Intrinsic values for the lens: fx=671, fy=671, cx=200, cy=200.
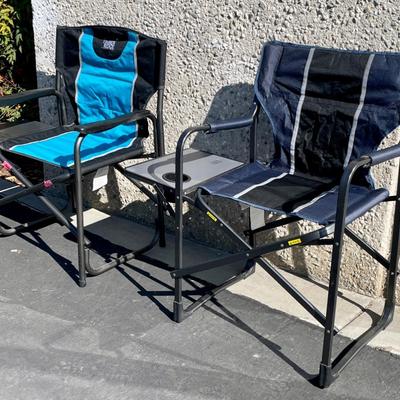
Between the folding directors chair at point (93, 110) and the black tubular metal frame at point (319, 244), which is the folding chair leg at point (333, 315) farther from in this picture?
the folding directors chair at point (93, 110)

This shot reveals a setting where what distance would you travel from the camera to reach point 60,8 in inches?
157

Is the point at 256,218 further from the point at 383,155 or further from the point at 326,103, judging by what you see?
the point at 383,155

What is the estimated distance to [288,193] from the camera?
274cm

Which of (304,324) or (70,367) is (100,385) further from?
(304,324)

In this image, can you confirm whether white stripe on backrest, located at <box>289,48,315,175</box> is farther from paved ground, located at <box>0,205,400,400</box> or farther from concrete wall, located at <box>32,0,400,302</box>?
paved ground, located at <box>0,205,400,400</box>

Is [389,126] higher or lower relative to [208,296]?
higher

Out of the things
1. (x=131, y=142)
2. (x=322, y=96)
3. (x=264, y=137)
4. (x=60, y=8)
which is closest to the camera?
(x=322, y=96)

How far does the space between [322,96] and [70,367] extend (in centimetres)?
156

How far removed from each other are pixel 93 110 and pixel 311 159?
1414 mm

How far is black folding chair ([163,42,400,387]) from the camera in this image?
2.57m

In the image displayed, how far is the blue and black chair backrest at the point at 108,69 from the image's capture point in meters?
3.50

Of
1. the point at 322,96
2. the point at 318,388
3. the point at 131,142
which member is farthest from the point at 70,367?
the point at 322,96

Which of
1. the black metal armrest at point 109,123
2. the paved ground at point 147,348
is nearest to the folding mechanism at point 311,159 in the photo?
the paved ground at point 147,348

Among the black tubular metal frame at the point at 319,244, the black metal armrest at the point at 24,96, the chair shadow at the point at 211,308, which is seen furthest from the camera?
the black metal armrest at the point at 24,96
